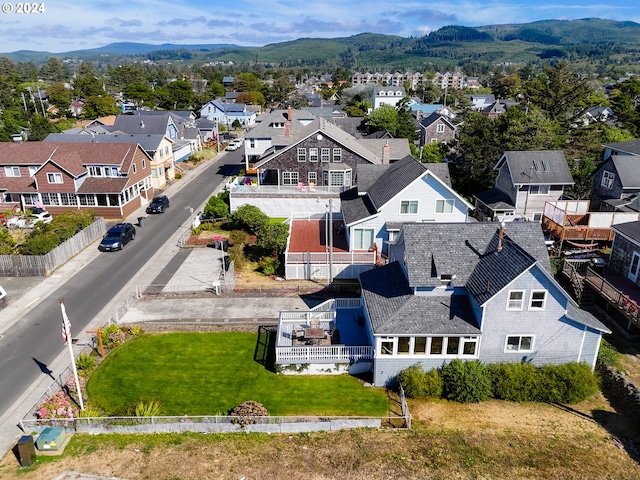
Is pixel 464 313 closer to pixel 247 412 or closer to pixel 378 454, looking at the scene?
pixel 378 454

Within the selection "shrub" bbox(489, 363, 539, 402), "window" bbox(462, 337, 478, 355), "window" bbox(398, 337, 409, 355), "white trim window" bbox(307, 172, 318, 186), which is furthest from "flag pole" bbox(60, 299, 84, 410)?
"white trim window" bbox(307, 172, 318, 186)

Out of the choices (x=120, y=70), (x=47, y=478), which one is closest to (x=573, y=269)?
(x=47, y=478)

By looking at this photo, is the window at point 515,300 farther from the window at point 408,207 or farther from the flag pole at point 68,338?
the flag pole at point 68,338

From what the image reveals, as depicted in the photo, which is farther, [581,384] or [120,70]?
[120,70]

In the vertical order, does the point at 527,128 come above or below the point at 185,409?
above

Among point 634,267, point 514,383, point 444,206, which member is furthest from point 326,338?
point 634,267

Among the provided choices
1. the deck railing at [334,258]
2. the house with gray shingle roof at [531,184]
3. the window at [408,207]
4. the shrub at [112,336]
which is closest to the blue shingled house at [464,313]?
the shrub at [112,336]

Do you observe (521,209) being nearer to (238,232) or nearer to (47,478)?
(238,232)

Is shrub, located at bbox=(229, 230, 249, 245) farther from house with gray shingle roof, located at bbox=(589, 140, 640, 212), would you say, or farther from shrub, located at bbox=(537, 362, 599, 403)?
house with gray shingle roof, located at bbox=(589, 140, 640, 212)

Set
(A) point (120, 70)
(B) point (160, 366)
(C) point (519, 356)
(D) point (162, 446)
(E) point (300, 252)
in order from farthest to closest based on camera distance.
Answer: (A) point (120, 70) < (E) point (300, 252) < (B) point (160, 366) < (C) point (519, 356) < (D) point (162, 446)
